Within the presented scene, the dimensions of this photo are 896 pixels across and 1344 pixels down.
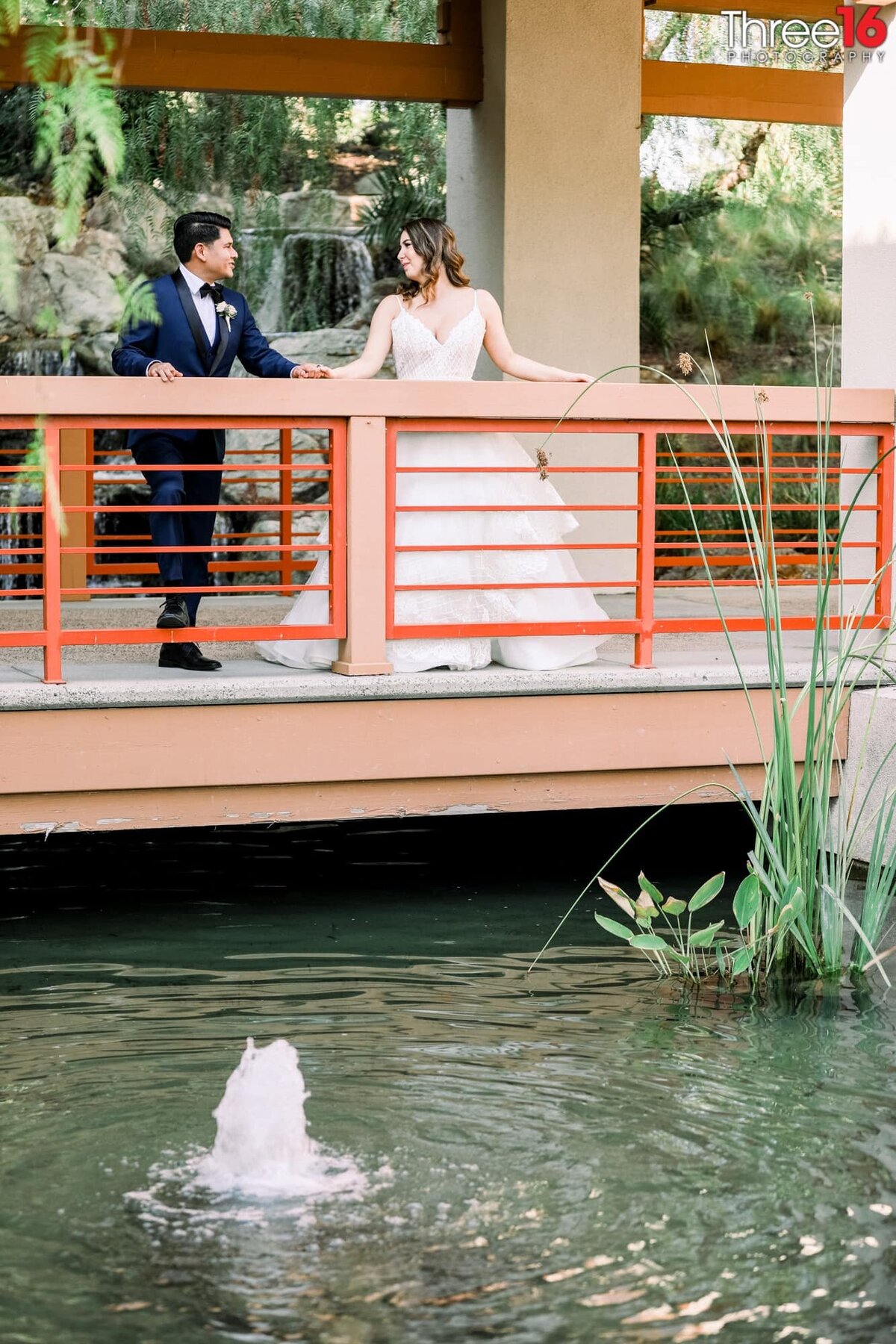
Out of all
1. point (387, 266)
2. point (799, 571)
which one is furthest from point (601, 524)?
point (387, 266)

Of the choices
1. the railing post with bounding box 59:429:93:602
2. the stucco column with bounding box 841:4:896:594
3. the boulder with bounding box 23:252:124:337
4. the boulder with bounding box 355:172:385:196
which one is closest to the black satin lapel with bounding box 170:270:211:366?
the stucco column with bounding box 841:4:896:594

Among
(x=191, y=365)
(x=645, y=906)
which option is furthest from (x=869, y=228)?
(x=645, y=906)

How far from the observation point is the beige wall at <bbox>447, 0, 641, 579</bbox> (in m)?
9.79

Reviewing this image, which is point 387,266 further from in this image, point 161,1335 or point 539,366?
point 161,1335

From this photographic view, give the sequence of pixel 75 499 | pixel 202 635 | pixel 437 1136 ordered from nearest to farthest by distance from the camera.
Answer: pixel 437 1136, pixel 202 635, pixel 75 499

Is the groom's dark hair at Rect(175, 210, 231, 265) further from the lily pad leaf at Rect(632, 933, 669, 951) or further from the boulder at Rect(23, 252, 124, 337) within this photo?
the boulder at Rect(23, 252, 124, 337)

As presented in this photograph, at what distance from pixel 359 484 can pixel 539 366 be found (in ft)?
3.25

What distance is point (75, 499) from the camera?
30.1ft

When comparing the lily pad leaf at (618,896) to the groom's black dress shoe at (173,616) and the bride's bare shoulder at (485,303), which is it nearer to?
the groom's black dress shoe at (173,616)

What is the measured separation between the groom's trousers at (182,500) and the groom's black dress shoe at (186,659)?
0.64 feet

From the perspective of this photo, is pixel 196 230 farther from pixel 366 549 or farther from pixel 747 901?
pixel 747 901

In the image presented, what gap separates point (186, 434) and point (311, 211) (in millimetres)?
14106

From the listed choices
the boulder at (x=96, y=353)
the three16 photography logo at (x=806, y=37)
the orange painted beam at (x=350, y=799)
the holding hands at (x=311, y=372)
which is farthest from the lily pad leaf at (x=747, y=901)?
the boulder at (x=96, y=353)

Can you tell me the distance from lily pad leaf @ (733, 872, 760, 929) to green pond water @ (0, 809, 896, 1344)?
0.79ft
